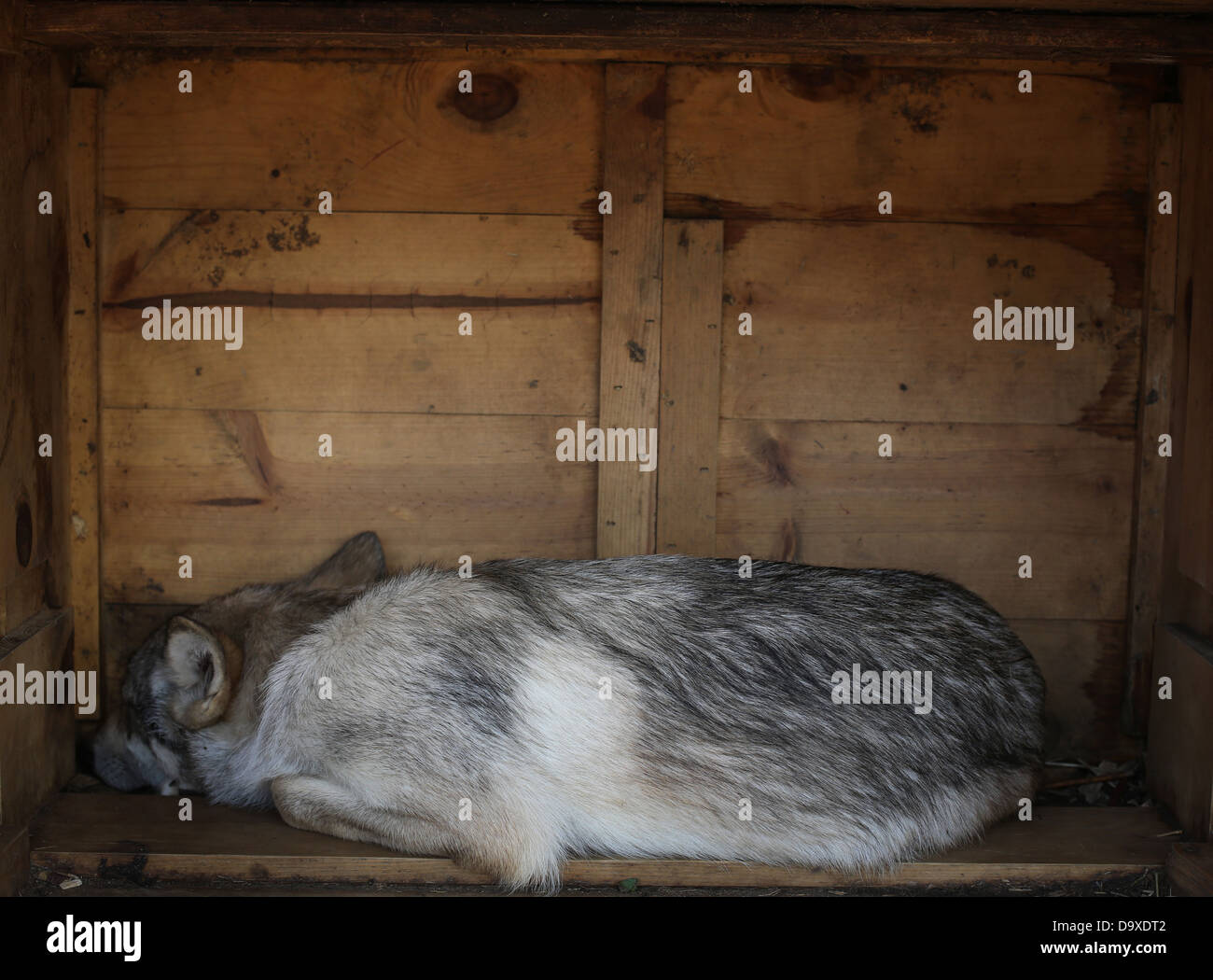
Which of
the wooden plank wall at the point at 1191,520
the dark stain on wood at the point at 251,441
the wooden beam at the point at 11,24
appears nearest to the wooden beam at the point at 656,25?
the wooden beam at the point at 11,24

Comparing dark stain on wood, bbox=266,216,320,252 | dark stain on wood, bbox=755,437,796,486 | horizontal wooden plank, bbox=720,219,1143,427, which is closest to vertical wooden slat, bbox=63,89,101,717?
dark stain on wood, bbox=266,216,320,252

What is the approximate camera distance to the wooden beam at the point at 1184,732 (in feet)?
11.1

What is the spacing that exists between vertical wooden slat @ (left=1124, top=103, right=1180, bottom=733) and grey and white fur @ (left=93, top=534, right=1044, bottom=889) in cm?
78

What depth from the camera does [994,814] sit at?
342cm

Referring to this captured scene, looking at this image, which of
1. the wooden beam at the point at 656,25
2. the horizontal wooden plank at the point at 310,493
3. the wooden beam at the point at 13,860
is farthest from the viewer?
the horizontal wooden plank at the point at 310,493

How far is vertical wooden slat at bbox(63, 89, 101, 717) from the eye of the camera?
12.7ft

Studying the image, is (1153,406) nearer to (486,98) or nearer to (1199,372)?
(1199,372)

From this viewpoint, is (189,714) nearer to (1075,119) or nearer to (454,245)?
(454,245)

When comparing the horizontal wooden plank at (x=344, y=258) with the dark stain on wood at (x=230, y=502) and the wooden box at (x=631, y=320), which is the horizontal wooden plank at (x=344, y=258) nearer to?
the wooden box at (x=631, y=320)

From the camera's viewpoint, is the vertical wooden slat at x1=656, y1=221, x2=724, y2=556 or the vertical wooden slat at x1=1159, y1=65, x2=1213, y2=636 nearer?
the vertical wooden slat at x1=1159, y1=65, x2=1213, y2=636

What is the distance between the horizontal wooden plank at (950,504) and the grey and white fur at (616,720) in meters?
0.56

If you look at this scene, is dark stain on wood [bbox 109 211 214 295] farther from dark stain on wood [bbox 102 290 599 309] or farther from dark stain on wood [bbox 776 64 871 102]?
dark stain on wood [bbox 776 64 871 102]

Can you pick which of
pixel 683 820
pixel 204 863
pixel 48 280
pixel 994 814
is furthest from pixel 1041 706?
pixel 48 280

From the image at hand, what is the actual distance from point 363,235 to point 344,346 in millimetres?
387
